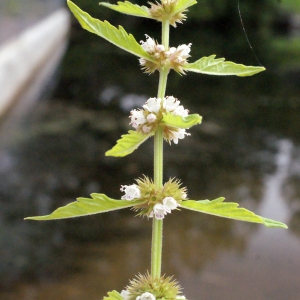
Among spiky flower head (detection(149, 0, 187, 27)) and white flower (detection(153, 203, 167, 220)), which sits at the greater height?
spiky flower head (detection(149, 0, 187, 27))

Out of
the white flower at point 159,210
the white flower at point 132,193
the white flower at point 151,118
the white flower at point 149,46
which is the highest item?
the white flower at point 149,46

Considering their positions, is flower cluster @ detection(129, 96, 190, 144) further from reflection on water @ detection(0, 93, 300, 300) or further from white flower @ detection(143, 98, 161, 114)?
reflection on water @ detection(0, 93, 300, 300)

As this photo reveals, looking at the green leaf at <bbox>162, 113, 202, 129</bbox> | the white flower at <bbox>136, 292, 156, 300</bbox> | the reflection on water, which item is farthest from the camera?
the reflection on water

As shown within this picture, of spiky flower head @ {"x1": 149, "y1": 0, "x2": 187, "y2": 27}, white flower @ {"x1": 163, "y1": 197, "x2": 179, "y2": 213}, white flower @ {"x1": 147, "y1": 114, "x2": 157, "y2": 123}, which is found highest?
spiky flower head @ {"x1": 149, "y1": 0, "x2": 187, "y2": 27}

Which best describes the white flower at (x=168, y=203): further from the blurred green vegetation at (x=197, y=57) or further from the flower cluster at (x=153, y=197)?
the blurred green vegetation at (x=197, y=57)

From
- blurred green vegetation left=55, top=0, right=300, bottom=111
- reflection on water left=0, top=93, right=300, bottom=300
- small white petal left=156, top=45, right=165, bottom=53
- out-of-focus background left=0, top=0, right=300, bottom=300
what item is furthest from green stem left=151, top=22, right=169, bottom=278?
blurred green vegetation left=55, top=0, right=300, bottom=111

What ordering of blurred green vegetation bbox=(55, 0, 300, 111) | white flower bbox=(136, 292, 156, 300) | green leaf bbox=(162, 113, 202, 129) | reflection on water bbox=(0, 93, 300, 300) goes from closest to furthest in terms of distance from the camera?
green leaf bbox=(162, 113, 202, 129), white flower bbox=(136, 292, 156, 300), reflection on water bbox=(0, 93, 300, 300), blurred green vegetation bbox=(55, 0, 300, 111)

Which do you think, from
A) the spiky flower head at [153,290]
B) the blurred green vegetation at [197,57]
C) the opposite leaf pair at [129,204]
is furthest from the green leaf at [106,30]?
the blurred green vegetation at [197,57]
